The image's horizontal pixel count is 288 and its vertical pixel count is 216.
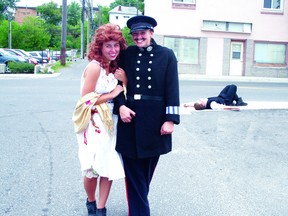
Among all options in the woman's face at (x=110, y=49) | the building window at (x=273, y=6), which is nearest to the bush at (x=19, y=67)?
the building window at (x=273, y=6)

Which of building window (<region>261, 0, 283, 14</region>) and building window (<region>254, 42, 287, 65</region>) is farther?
building window (<region>254, 42, 287, 65</region>)

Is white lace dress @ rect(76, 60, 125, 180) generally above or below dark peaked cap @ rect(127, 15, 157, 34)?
below

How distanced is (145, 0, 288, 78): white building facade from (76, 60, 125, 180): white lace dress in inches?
957

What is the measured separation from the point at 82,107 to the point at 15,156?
3132 mm

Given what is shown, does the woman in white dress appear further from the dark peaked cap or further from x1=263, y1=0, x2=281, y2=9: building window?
x1=263, y1=0, x2=281, y2=9: building window

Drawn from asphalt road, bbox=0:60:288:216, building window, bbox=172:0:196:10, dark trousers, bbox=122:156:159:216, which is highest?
building window, bbox=172:0:196:10

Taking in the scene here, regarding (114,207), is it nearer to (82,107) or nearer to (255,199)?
(82,107)

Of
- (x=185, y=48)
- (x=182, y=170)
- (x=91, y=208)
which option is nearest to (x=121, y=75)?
(x=91, y=208)

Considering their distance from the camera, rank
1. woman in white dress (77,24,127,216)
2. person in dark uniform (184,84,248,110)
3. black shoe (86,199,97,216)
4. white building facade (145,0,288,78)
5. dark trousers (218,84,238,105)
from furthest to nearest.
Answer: white building facade (145,0,288,78)
dark trousers (218,84,238,105)
person in dark uniform (184,84,248,110)
black shoe (86,199,97,216)
woman in white dress (77,24,127,216)

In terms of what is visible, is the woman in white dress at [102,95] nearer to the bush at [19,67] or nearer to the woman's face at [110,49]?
the woman's face at [110,49]

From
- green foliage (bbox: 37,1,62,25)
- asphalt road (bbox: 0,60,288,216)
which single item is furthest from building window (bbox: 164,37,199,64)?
green foliage (bbox: 37,1,62,25)

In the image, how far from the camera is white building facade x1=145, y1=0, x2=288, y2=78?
27.9 meters

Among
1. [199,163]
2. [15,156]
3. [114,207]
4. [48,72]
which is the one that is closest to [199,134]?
[199,163]

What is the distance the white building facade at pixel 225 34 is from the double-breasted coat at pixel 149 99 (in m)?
24.3
